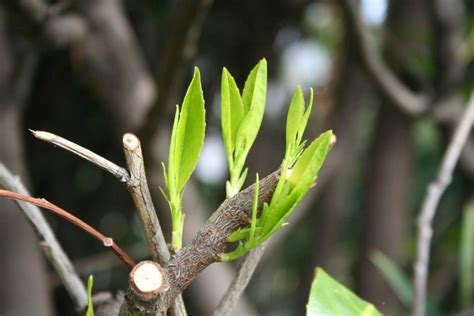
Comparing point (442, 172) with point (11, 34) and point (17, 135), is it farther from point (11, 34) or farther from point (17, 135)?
point (11, 34)

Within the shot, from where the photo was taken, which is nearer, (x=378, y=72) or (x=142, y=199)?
(x=142, y=199)

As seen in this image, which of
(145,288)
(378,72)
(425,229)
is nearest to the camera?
(145,288)

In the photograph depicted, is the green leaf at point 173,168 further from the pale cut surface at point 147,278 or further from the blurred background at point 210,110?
the blurred background at point 210,110

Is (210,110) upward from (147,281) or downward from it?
upward

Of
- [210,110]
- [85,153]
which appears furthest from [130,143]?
[210,110]

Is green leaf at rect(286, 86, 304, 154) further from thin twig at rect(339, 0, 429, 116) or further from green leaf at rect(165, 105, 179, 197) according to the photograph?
thin twig at rect(339, 0, 429, 116)

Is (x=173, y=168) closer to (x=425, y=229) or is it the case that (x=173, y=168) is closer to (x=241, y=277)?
(x=241, y=277)
